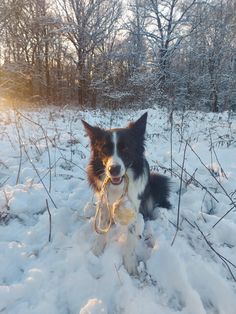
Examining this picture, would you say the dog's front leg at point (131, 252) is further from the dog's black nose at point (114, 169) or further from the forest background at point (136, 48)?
the forest background at point (136, 48)

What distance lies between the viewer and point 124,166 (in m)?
2.83

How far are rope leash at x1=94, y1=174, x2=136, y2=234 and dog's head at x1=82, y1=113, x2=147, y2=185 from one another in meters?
0.12

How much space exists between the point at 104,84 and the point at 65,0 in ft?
19.1

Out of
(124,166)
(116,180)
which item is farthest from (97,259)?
(124,166)

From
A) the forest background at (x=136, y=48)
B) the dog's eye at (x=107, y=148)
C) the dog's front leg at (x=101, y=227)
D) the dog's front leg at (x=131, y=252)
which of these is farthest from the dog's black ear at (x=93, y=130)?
the forest background at (x=136, y=48)

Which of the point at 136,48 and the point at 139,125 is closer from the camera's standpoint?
the point at 139,125

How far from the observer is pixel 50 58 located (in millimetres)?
24734

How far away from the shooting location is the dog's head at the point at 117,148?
278 centimetres

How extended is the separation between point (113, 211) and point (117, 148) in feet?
2.06

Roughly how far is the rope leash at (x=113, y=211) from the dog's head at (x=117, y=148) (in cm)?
12

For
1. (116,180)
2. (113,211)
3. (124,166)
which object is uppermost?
(124,166)

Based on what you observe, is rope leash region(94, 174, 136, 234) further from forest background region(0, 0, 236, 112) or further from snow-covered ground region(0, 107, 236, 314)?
forest background region(0, 0, 236, 112)

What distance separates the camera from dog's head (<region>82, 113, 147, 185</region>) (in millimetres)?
2783

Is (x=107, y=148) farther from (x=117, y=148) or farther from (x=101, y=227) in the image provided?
(x=101, y=227)
